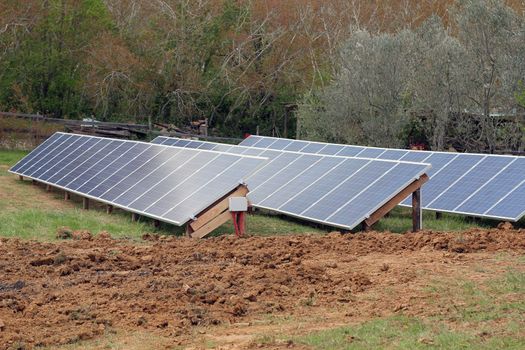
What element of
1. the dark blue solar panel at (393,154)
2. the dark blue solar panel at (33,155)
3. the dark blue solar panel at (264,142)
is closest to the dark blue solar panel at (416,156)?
the dark blue solar panel at (393,154)

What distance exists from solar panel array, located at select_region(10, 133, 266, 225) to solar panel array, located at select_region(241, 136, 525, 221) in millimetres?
4397

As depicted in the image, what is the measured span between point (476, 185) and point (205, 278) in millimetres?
9859

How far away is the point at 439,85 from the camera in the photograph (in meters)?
32.1

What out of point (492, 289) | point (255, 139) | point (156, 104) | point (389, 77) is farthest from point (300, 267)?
point (156, 104)

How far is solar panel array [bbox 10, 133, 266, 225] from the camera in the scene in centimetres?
1662

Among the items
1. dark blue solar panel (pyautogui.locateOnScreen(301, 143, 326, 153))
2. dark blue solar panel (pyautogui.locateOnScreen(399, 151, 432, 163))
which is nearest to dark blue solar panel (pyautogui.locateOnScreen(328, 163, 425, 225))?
dark blue solar panel (pyautogui.locateOnScreen(399, 151, 432, 163))

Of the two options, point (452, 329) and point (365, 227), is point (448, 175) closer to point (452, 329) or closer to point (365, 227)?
point (365, 227)

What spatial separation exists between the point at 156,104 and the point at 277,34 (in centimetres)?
747

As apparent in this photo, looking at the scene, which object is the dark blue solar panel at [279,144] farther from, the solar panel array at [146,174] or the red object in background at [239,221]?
the red object in background at [239,221]

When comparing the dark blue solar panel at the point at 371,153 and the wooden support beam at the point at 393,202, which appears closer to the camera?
the wooden support beam at the point at 393,202

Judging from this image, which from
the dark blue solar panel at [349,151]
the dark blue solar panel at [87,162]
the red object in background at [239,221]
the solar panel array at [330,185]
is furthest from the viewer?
the dark blue solar panel at [349,151]

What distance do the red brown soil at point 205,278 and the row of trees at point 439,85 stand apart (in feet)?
54.9

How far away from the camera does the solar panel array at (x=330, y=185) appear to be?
16734 mm

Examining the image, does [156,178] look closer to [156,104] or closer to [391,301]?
[391,301]
